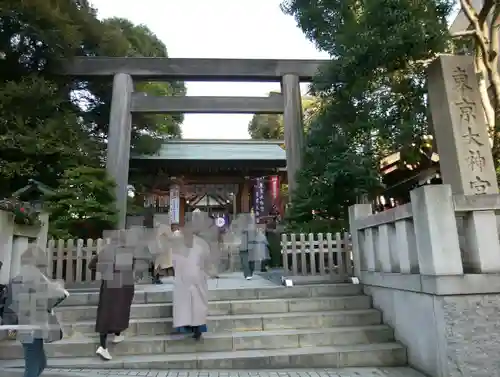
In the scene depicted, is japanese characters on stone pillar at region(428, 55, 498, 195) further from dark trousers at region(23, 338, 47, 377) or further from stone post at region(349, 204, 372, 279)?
dark trousers at region(23, 338, 47, 377)

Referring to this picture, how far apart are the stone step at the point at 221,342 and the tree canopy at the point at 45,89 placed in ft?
16.4

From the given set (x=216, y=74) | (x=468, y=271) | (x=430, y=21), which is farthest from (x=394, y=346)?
(x=216, y=74)

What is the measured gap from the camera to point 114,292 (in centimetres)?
520

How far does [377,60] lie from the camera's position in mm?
8352

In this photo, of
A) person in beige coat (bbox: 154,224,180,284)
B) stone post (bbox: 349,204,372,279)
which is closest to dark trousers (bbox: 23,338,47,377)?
stone post (bbox: 349,204,372,279)

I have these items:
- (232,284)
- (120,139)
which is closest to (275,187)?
(120,139)

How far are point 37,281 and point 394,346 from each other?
4.54m

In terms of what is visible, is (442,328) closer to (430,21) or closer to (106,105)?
(430,21)

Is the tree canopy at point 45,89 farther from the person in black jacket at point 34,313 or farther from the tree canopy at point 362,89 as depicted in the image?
the tree canopy at point 362,89

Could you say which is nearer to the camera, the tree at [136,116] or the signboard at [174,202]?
the tree at [136,116]

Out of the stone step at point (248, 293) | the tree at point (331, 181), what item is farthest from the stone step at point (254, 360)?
the tree at point (331, 181)

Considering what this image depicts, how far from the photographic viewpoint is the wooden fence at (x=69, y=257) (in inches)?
291

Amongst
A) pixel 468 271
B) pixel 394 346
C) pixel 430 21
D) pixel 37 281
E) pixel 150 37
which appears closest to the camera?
pixel 37 281

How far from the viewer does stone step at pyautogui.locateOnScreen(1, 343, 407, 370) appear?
4902mm
